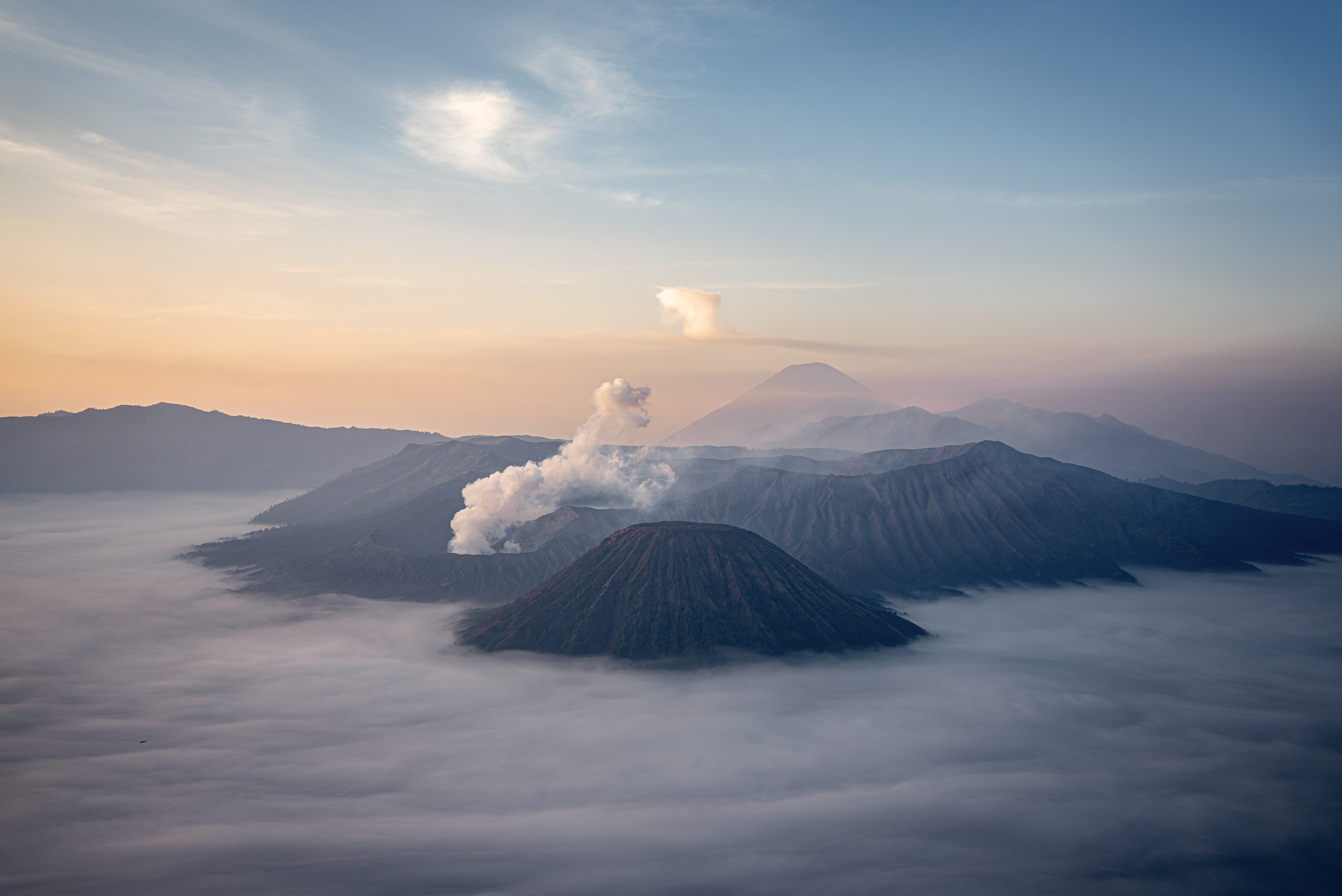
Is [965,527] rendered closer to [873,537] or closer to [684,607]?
[873,537]

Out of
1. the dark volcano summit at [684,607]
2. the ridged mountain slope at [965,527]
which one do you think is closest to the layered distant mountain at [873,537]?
the ridged mountain slope at [965,527]

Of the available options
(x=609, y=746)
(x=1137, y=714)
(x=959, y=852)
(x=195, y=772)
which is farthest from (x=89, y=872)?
(x=1137, y=714)

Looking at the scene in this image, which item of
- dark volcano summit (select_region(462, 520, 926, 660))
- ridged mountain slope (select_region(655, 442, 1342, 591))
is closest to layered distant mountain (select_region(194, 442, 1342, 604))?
ridged mountain slope (select_region(655, 442, 1342, 591))

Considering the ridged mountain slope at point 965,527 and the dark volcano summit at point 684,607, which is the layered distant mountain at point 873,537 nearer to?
the ridged mountain slope at point 965,527

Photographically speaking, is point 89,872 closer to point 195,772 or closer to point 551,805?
point 195,772

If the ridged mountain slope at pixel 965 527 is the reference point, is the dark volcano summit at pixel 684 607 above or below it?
below

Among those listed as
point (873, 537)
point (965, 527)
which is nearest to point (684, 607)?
point (873, 537)
